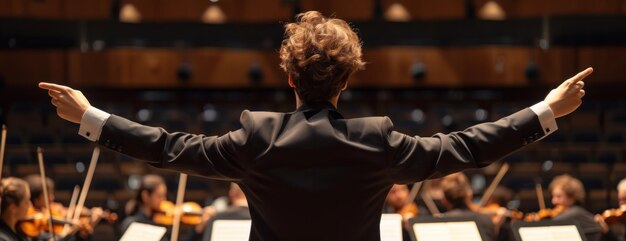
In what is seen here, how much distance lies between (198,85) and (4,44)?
3128mm

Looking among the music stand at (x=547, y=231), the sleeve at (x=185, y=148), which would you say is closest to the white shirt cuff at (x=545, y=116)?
the sleeve at (x=185, y=148)

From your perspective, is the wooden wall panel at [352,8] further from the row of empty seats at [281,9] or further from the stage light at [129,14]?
the stage light at [129,14]

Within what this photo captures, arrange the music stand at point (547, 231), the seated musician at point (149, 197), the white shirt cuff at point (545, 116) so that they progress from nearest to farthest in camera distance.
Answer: the white shirt cuff at point (545, 116) → the music stand at point (547, 231) → the seated musician at point (149, 197)

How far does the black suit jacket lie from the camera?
2.32 metres

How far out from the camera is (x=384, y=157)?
235 centimetres

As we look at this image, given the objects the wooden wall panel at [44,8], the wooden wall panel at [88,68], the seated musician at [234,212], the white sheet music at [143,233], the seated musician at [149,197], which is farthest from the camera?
the wooden wall panel at [44,8]

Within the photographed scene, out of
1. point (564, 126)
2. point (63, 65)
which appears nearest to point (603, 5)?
point (564, 126)

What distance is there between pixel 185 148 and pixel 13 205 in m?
2.72

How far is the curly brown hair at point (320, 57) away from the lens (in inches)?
92.3

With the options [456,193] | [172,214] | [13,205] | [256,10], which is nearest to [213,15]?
[256,10]

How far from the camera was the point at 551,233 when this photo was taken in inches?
189

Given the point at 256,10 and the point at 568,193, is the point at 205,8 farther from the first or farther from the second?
the point at 568,193

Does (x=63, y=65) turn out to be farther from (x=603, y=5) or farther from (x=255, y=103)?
(x=603, y=5)

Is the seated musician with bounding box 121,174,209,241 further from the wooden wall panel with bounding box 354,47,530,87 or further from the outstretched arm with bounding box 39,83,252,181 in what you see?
the wooden wall panel with bounding box 354,47,530,87
